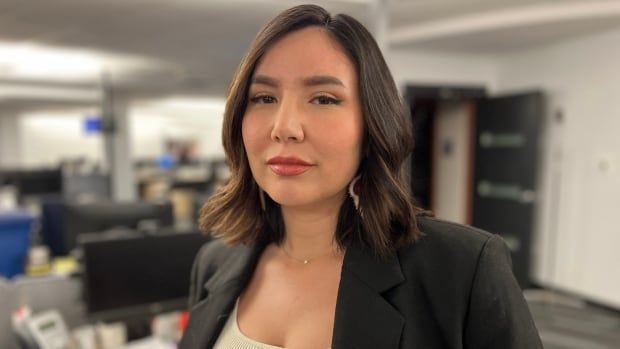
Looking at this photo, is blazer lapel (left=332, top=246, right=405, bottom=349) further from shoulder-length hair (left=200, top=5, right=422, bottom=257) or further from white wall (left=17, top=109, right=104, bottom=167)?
white wall (left=17, top=109, right=104, bottom=167)

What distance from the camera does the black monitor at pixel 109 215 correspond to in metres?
2.16

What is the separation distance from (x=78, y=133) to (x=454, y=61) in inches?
400

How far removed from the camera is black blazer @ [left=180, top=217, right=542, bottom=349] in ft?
2.19

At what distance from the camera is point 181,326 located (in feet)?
5.49

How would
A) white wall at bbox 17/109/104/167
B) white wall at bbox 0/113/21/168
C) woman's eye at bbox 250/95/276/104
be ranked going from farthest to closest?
white wall at bbox 17/109/104/167 < white wall at bbox 0/113/21/168 < woman's eye at bbox 250/95/276/104

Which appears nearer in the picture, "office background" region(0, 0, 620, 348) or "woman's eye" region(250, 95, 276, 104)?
"woman's eye" region(250, 95, 276, 104)

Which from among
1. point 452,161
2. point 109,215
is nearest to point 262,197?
Result: point 109,215

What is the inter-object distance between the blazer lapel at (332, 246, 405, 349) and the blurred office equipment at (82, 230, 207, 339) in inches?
45.7

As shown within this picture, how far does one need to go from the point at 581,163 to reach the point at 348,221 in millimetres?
3944

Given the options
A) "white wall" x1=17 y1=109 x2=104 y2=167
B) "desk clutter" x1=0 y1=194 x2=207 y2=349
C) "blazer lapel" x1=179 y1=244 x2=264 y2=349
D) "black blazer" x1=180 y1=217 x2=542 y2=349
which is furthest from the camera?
"white wall" x1=17 y1=109 x2=104 y2=167

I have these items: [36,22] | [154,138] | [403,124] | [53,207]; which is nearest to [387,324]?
[403,124]

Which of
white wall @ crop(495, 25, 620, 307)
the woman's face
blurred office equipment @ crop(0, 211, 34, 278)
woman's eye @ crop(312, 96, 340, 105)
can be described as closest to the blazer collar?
the woman's face

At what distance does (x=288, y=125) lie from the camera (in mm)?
719

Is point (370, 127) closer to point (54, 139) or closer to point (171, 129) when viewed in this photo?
point (171, 129)
